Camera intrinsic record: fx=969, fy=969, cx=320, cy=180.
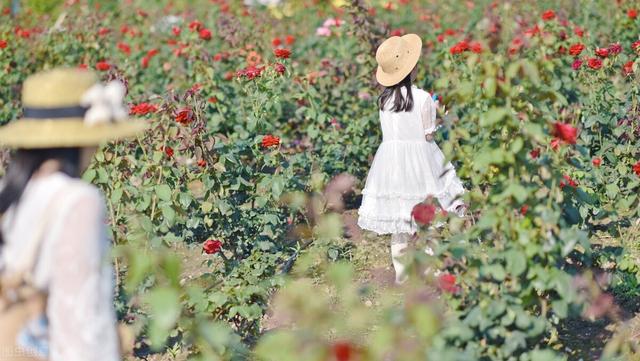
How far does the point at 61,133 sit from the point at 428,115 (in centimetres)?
263

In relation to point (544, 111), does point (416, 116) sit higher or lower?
lower

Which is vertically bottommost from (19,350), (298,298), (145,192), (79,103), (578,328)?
(578,328)

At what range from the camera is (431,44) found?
26.7 ft

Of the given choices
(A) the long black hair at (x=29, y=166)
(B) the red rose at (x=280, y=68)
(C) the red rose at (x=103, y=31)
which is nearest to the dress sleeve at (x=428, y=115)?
(B) the red rose at (x=280, y=68)

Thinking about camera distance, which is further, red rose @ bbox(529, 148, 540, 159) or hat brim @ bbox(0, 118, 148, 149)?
red rose @ bbox(529, 148, 540, 159)

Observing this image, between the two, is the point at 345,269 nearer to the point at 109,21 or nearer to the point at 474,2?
the point at 109,21

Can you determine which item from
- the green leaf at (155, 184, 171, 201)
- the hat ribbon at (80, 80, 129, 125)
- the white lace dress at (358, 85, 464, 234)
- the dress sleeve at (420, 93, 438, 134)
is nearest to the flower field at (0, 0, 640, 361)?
the green leaf at (155, 184, 171, 201)

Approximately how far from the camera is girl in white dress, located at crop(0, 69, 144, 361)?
2.19 metres

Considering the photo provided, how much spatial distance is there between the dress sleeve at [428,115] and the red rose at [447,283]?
5.64 feet

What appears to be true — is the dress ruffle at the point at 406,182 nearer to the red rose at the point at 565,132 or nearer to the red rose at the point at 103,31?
the red rose at the point at 565,132

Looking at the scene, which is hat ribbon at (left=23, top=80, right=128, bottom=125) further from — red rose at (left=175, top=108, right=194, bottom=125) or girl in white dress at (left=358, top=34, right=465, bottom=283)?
girl in white dress at (left=358, top=34, right=465, bottom=283)

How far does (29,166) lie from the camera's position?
2.31m

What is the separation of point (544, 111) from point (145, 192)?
1.94 meters

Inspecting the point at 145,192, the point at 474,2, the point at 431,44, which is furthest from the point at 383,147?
the point at 474,2
